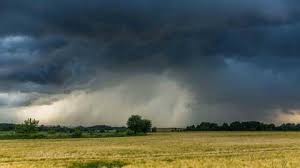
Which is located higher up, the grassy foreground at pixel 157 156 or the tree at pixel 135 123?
the tree at pixel 135 123

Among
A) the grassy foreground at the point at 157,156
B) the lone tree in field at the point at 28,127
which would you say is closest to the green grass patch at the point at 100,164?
the grassy foreground at the point at 157,156

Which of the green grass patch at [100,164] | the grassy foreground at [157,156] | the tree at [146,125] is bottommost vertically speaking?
the green grass patch at [100,164]

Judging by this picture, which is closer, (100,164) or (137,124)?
Answer: (100,164)

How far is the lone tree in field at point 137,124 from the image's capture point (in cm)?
17580

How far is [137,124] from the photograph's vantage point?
6924 inches

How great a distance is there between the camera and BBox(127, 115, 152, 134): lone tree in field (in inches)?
6921

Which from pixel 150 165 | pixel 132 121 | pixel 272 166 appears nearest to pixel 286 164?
pixel 272 166

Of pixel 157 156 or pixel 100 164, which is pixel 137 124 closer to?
pixel 157 156

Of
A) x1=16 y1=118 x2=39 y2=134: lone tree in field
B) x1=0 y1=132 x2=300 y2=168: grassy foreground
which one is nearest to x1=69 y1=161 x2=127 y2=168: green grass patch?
x1=0 y1=132 x2=300 y2=168: grassy foreground

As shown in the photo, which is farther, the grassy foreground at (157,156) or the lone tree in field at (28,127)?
the lone tree in field at (28,127)

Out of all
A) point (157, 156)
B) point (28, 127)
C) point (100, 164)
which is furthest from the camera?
point (28, 127)

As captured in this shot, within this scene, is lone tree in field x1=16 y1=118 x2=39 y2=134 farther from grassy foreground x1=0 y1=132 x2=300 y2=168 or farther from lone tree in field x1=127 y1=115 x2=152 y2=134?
grassy foreground x1=0 y1=132 x2=300 y2=168

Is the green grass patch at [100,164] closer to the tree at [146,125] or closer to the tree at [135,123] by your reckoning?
the tree at [135,123]

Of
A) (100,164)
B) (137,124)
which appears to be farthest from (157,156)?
(137,124)
